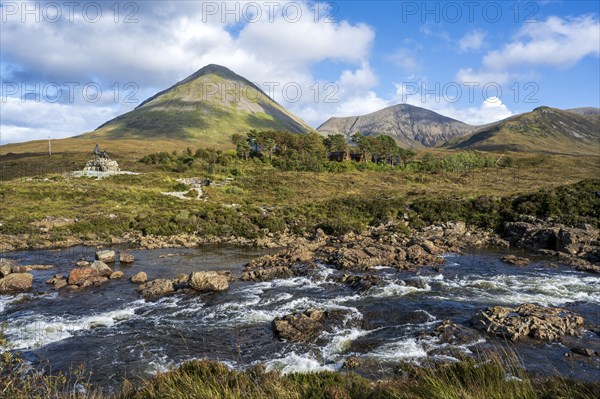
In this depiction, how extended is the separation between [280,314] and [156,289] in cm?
786

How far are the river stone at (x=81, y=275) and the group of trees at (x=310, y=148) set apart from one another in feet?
240

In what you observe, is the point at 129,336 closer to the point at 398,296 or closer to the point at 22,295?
the point at 22,295

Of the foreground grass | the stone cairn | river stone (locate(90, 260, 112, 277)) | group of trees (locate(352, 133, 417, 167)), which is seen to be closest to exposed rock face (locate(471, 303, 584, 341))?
the foreground grass

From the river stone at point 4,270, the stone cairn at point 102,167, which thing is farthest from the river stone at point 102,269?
the stone cairn at point 102,167

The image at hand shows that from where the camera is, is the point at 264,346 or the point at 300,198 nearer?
the point at 264,346

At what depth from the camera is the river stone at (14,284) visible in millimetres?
22408

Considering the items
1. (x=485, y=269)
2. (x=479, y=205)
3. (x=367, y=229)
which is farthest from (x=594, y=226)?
(x=367, y=229)

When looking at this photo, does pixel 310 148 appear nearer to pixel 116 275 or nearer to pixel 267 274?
pixel 267 274

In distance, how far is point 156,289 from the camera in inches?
877

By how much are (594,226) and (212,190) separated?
50273mm

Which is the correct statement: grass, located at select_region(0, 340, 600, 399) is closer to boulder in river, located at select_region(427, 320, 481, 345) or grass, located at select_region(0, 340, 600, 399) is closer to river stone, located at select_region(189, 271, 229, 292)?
boulder in river, located at select_region(427, 320, 481, 345)

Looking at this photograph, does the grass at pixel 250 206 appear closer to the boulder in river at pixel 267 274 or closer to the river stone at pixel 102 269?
the river stone at pixel 102 269

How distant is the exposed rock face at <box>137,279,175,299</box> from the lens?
21922mm

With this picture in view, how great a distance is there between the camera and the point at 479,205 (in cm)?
4712
